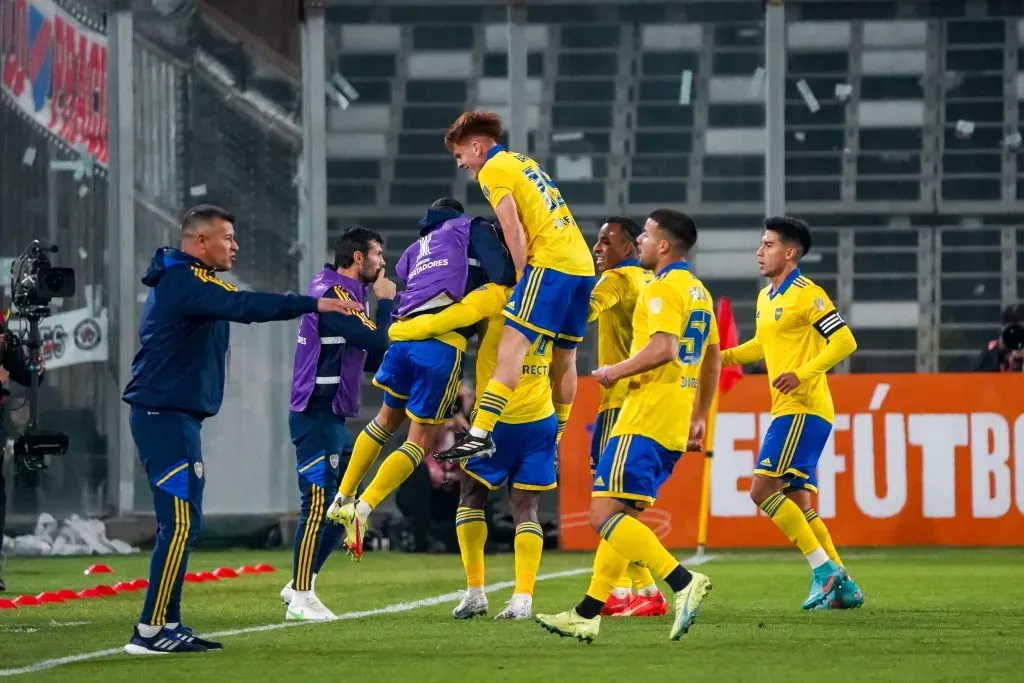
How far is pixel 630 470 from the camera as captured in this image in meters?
7.40

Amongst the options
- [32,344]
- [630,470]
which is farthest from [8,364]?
[630,470]

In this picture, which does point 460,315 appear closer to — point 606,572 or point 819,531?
point 606,572

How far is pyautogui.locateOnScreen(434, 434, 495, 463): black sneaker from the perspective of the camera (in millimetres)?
7777

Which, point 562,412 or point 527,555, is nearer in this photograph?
point 527,555

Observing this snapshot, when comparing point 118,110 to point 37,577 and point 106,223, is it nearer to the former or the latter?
point 106,223

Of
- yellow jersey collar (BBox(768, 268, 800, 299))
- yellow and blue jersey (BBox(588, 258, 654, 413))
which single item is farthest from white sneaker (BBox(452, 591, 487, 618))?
yellow jersey collar (BBox(768, 268, 800, 299))

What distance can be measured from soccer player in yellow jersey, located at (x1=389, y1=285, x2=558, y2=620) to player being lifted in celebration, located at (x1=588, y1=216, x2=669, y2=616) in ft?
1.08

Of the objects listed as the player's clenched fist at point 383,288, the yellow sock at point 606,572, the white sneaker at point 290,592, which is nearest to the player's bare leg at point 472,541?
the white sneaker at point 290,592

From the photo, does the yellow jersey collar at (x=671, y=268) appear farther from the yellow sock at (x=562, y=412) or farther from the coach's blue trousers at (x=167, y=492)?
the coach's blue trousers at (x=167, y=492)

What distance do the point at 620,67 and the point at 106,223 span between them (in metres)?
5.18

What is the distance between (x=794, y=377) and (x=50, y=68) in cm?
949

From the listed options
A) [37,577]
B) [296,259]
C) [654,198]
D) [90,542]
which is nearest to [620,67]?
[654,198]

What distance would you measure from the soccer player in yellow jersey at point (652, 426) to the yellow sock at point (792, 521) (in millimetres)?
1715

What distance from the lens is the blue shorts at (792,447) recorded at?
954cm
